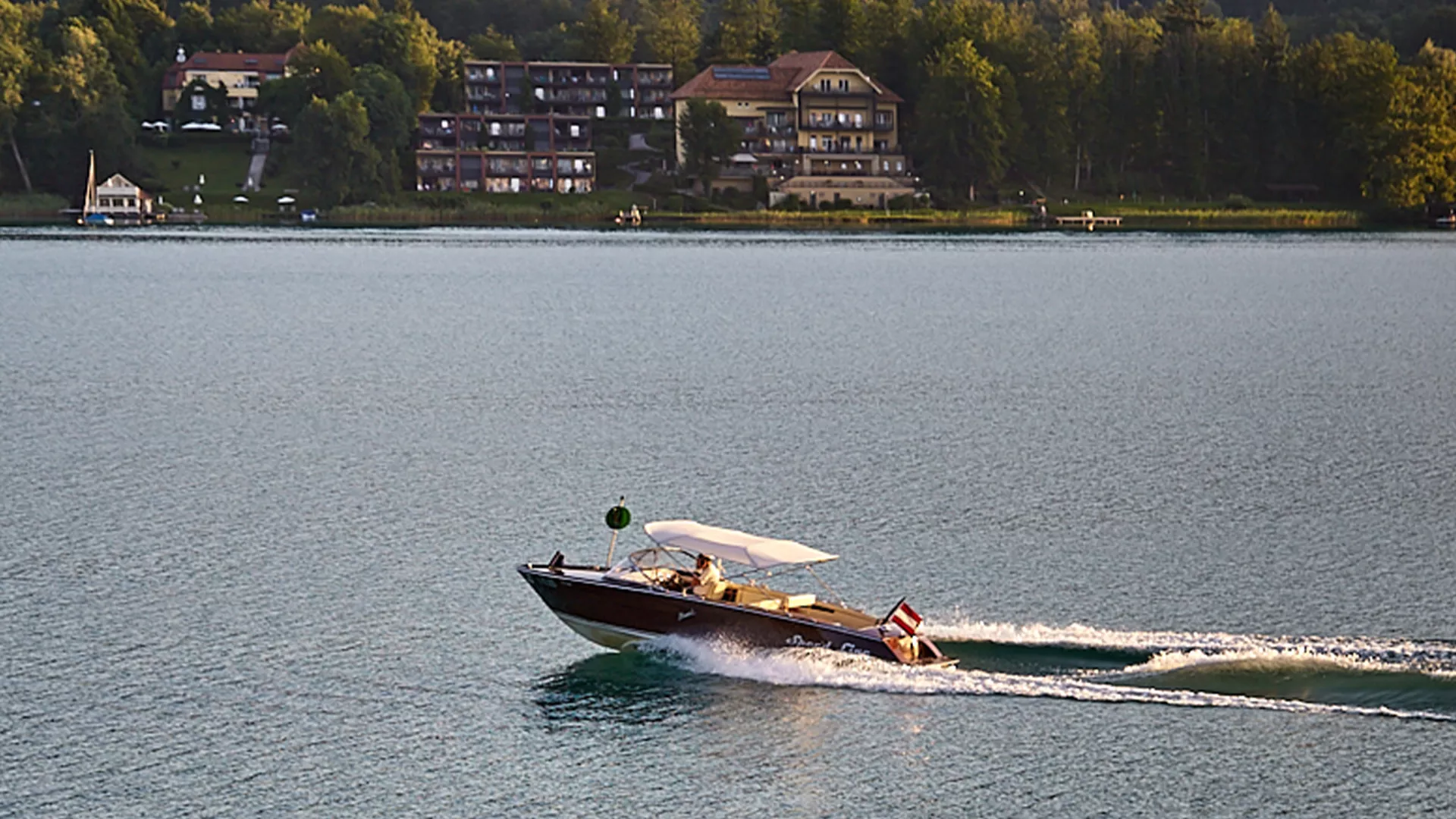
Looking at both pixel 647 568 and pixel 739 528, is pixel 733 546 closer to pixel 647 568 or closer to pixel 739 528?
pixel 647 568

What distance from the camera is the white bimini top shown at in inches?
1494

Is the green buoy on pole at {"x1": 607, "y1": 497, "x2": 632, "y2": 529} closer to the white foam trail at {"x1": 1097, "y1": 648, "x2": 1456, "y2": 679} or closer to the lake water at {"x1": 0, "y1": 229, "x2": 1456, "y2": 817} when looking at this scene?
the lake water at {"x1": 0, "y1": 229, "x2": 1456, "y2": 817}

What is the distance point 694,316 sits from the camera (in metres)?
111

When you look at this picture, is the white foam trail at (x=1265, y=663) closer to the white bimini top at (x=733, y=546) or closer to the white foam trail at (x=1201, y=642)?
the white foam trail at (x=1201, y=642)

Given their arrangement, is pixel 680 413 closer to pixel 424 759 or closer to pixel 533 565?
pixel 533 565

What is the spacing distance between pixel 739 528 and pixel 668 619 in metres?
12.1

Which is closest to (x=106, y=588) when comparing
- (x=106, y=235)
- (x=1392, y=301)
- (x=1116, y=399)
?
(x=1116, y=399)

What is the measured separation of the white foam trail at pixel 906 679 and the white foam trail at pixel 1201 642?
6.39ft

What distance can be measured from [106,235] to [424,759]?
17353cm

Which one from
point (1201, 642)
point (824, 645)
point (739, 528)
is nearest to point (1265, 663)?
point (1201, 642)

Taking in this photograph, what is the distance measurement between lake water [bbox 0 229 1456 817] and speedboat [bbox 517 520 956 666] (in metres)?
0.49

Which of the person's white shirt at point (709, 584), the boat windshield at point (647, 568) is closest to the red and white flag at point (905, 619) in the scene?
the person's white shirt at point (709, 584)

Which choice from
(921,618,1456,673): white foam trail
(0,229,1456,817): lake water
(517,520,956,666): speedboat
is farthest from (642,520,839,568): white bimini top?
(921,618,1456,673): white foam trail

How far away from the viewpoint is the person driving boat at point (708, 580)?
37562mm
